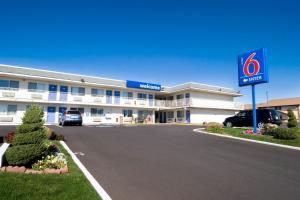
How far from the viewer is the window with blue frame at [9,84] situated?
2679 cm

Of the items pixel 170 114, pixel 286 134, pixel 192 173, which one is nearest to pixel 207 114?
pixel 170 114

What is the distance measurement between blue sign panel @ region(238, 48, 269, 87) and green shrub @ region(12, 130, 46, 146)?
14.3m

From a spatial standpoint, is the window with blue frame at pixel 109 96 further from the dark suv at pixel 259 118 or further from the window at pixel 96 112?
the dark suv at pixel 259 118

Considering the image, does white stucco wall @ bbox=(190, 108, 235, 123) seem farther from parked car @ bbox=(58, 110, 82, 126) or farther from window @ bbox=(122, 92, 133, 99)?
parked car @ bbox=(58, 110, 82, 126)

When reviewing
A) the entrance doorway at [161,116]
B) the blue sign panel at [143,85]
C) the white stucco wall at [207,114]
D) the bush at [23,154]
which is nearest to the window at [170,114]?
the entrance doorway at [161,116]

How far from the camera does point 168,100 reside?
40938mm

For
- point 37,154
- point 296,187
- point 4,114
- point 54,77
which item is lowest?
point 296,187

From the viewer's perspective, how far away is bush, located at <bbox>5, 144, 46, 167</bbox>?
19.6ft

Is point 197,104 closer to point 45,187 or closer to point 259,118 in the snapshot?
point 259,118

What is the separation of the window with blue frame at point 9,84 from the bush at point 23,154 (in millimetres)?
24736

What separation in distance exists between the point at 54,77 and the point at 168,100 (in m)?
19.7

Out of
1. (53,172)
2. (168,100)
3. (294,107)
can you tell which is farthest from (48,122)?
(294,107)

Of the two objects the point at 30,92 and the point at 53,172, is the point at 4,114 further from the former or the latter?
the point at 53,172

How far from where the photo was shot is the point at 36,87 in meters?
28.9
